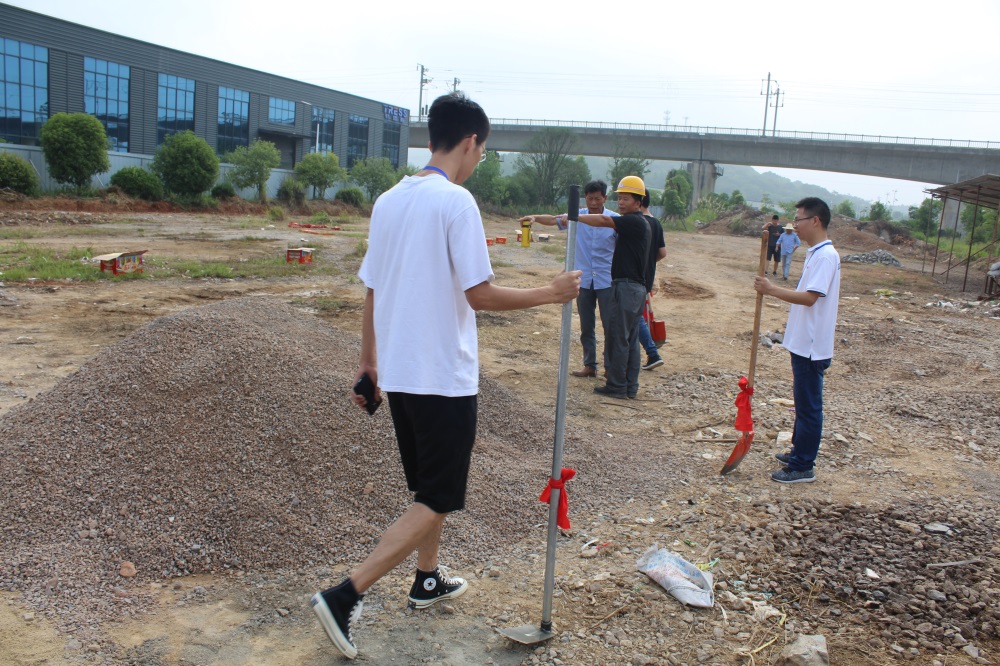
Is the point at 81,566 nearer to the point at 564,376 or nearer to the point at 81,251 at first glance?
the point at 564,376

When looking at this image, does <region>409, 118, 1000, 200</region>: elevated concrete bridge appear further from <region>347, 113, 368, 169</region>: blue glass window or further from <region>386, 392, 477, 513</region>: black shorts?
<region>386, 392, 477, 513</region>: black shorts

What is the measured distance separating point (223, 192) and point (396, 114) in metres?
26.7

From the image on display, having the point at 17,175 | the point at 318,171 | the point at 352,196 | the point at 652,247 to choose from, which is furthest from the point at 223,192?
the point at 652,247

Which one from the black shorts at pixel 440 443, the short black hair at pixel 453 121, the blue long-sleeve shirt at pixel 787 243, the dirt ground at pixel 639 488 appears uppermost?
the short black hair at pixel 453 121

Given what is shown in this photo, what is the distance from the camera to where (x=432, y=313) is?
244 centimetres

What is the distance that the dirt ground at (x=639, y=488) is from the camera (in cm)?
272

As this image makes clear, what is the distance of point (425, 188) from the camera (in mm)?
2441

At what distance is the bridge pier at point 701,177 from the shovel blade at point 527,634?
5439cm

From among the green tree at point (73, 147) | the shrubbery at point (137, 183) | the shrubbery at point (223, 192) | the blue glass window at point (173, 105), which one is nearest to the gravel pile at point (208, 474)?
the green tree at point (73, 147)

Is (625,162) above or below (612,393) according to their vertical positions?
above

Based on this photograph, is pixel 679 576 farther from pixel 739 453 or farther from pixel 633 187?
pixel 633 187

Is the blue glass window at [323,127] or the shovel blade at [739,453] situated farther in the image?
the blue glass window at [323,127]

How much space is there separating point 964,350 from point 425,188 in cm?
1014

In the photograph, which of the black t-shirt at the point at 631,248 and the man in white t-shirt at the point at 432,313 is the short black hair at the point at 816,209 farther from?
the man in white t-shirt at the point at 432,313
